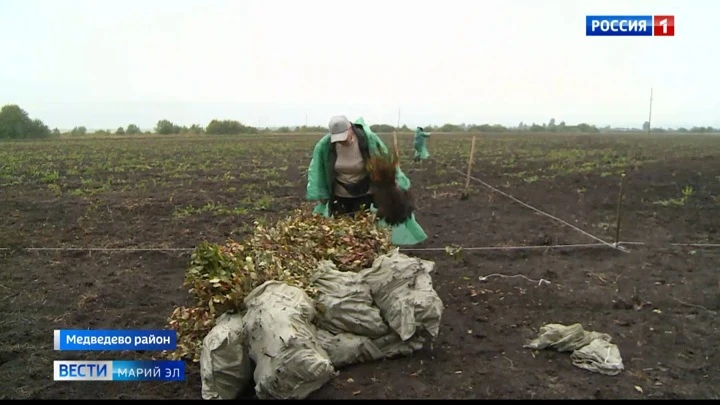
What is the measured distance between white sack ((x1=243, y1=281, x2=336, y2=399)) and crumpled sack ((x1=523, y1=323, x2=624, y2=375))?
4.75 ft

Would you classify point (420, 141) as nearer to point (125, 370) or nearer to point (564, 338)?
point (564, 338)

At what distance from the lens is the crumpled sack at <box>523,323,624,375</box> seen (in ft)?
10.8

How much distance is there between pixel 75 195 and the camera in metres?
10.6

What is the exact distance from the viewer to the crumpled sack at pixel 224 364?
115 inches

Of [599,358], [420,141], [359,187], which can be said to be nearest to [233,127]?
[420,141]

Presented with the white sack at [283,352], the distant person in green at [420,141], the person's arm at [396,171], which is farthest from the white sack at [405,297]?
the distant person in green at [420,141]

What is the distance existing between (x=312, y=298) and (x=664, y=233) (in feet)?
18.0

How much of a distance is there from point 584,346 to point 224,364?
6.98 feet

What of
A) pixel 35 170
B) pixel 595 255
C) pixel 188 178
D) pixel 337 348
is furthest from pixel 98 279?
pixel 35 170

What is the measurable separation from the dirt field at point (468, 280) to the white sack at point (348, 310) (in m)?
0.22

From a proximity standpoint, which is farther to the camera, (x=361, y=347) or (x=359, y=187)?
(x=359, y=187)

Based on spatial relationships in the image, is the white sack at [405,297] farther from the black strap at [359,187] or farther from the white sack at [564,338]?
the black strap at [359,187]

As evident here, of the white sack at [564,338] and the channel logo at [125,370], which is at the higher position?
the channel logo at [125,370]

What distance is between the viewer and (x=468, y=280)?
17.1 feet
